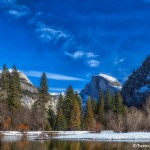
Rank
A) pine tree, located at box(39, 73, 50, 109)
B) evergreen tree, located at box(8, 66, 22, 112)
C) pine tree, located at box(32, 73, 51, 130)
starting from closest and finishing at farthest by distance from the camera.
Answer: pine tree, located at box(32, 73, 51, 130)
evergreen tree, located at box(8, 66, 22, 112)
pine tree, located at box(39, 73, 50, 109)

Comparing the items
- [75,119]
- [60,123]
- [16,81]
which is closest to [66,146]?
[75,119]

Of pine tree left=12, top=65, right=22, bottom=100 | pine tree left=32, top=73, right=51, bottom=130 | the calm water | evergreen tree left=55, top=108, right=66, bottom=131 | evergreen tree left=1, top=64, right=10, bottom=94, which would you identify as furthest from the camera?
evergreen tree left=55, top=108, right=66, bottom=131

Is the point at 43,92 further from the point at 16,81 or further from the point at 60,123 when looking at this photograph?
the point at 60,123

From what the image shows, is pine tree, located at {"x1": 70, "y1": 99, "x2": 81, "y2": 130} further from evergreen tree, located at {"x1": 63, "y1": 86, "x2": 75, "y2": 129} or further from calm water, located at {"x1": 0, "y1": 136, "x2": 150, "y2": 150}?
calm water, located at {"x1": 0, "y1": 136, "x2": 150, "y2": 150}

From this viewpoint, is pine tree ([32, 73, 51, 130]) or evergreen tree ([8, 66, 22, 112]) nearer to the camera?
pine tree ([32, 73, 51, 130])

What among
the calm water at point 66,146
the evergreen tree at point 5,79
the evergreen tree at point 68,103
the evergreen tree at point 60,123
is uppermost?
the evergreen tree at point 5,79

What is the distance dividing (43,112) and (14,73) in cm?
1524

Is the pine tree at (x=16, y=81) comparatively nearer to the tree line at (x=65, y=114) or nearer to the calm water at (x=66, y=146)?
the tree line at (x=65, y=114)

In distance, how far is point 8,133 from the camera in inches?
3044

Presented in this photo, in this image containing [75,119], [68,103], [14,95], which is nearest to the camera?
[14,95]

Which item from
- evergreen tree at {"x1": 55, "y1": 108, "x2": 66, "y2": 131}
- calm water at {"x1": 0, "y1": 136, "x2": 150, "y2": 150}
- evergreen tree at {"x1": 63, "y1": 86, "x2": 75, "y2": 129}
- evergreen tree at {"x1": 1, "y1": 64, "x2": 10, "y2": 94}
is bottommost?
calm water at {"x1": 0, "y1": 136, "x2": 150, "y2": 150}

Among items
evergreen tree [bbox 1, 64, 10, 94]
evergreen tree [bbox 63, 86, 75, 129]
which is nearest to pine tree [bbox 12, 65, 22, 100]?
evergreen tree [bbox 1, 64, 10, 94]

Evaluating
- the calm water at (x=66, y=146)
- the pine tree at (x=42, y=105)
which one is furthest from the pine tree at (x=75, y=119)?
the calm water at (x=66, y=146)

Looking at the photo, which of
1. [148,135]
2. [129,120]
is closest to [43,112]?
[129,120]
